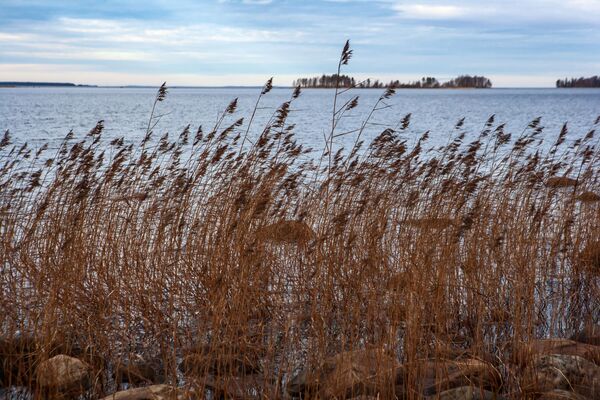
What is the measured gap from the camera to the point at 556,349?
5418mm

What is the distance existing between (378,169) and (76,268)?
3494 millimetres

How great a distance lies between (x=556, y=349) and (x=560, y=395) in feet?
2.98

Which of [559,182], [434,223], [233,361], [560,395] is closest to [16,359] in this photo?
[233,361]

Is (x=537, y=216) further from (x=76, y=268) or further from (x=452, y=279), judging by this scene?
(x=76, y=268)

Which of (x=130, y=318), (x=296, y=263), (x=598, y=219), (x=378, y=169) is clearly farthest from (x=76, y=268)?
(x=598, y=219)

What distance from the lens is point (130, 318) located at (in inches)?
234

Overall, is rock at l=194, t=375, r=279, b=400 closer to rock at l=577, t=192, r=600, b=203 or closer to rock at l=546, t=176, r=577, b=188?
rock at l=546, t=176, r=577, b=188

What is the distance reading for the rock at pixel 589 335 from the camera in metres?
6.06

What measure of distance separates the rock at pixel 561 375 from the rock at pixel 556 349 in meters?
0.09

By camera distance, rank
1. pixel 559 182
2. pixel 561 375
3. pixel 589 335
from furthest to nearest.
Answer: pixel 559 182 < pixel 589 335 < pixel 561 375

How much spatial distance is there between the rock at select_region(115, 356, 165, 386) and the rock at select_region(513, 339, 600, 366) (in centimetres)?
287

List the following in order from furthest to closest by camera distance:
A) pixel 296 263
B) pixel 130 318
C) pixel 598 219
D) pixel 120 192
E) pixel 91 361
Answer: pixel 598 219, pixel 120 192, pixel 296 263, pixel 130 318, pixel 91 361

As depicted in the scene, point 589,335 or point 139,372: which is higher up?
point 589,335

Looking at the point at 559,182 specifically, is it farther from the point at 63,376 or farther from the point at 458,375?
the point at 63,376
